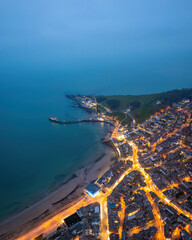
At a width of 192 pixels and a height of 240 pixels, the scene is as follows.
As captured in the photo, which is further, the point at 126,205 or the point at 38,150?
the point at 38,150

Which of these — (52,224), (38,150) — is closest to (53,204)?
(52,224)

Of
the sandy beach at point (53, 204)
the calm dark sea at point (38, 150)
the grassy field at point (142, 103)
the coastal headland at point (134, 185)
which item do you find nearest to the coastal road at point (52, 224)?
the coastal headland at point (134, 185)

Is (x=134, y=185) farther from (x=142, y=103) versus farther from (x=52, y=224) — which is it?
(x=142, y=103)

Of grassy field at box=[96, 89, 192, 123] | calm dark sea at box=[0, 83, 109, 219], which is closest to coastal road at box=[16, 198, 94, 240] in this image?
calm dark sea at box=[0, 83, 109, 219]

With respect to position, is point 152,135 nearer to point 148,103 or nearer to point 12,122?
point 148,103

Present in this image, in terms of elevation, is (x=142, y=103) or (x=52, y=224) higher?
(x=142, y=103)

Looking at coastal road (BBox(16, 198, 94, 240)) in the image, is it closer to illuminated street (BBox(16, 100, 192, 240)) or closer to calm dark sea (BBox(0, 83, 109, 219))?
illuminated street (BBox(16, 100, 192, 240))

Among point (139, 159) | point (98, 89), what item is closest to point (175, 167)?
point (139, 159)
